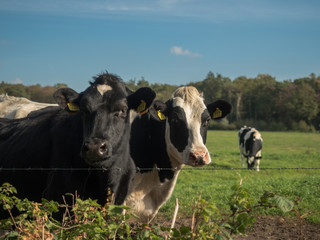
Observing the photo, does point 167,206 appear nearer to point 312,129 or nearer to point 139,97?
point 139,97

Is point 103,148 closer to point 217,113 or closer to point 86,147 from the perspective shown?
→ point 86,147

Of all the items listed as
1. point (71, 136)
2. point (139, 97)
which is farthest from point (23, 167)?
point (139, 97)

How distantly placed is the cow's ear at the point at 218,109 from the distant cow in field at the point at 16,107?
2.96 metres

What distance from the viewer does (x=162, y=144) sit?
588 centimetres

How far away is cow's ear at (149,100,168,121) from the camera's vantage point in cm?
575

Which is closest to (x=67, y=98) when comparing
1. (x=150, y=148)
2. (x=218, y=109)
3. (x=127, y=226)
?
(x=150, y=148)

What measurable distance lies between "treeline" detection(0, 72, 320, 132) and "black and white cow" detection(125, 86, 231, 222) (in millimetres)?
58778

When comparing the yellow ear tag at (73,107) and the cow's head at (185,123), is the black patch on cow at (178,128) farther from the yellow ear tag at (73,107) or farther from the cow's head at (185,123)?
the yellow ear tag at (73,107)

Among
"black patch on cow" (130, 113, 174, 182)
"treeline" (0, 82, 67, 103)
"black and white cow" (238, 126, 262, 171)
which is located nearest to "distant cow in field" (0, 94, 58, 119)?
"treeline" (0, 82, 67, 103)

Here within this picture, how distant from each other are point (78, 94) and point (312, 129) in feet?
207

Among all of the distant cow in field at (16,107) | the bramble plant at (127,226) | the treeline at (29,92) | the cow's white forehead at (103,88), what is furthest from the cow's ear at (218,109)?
the treeline at (29,92)

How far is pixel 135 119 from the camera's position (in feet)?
19.9

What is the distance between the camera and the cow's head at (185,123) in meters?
5.39

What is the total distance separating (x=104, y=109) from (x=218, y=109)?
2.61 metres
